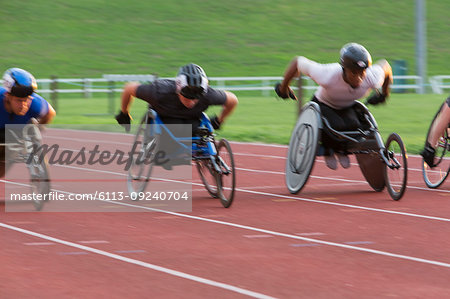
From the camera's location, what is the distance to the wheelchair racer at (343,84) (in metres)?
10.2

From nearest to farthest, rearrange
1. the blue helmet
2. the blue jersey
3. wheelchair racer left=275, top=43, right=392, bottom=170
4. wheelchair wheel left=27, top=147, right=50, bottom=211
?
1. wheelchair wheel left=27, top=147, right=50, bottom=211
2. the blue helmet
3. the blue jersey
4. wheelchair racer left=275, top=43, right=392, bottom=170

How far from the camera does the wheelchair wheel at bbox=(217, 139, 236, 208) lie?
9.67 meters

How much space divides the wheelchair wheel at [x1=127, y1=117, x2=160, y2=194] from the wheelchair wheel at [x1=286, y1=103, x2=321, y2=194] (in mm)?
1547

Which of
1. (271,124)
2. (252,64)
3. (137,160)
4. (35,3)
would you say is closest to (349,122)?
(137,160)

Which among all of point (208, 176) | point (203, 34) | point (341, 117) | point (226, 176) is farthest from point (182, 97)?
point (203, 34)

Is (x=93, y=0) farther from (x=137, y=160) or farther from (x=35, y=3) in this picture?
(x=137, y=160)

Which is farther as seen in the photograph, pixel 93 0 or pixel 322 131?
pixel 93 0

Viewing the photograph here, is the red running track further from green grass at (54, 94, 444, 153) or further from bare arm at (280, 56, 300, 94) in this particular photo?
green grass at (54, 94, 444, 153)

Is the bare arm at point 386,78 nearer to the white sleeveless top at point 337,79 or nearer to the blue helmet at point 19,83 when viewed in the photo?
the white sleeveless top at point 337,79

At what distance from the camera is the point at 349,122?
1073 cm

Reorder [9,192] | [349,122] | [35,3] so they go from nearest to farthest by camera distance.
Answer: [349,122], [9,192], [35,3]

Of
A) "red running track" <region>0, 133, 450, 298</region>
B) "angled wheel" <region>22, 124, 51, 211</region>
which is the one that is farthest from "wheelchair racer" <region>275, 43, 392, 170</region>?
"angled wheel" <region>22, 124, 51, 211</region>

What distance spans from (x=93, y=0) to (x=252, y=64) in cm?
1903

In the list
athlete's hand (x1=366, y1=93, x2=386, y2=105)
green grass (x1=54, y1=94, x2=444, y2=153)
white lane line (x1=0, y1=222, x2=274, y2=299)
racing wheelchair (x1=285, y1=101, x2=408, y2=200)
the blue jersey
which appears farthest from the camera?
green grass (x1=54, y1=94, x2=444, y2=153)
